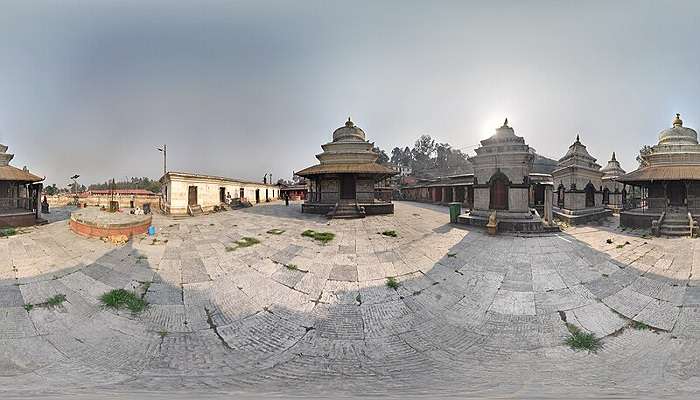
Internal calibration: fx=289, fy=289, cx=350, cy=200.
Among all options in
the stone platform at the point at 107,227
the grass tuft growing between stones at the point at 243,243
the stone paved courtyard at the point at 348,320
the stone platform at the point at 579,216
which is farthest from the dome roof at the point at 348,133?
the stone platform at the point at 579,216

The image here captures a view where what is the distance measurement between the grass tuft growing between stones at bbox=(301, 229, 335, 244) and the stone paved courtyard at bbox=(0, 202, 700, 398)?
1.20m

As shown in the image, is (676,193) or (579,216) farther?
(579,216)

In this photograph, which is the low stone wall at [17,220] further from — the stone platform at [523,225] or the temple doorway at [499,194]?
the temple doorway at [499,194]

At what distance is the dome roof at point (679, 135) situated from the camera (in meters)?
14.5

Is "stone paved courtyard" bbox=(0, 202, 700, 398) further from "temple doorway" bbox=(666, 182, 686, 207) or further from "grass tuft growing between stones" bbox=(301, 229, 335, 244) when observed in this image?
"temple doorway" bbox=(666, 182, 686, 207)

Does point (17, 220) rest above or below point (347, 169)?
below

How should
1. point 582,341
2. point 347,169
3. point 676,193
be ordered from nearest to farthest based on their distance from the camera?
point 582,341 → point 676,193 → point 347,169

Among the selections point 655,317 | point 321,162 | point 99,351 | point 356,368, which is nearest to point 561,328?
point 655,317

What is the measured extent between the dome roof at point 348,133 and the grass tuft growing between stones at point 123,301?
15137mm

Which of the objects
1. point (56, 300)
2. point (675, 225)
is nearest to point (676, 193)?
point (675, 225)

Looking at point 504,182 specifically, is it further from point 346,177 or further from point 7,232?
point 7,232

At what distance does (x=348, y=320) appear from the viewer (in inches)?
239

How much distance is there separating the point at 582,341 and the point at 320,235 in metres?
7.98

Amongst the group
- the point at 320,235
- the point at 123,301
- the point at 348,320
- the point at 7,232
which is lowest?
the point at 348,320
